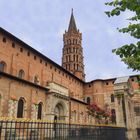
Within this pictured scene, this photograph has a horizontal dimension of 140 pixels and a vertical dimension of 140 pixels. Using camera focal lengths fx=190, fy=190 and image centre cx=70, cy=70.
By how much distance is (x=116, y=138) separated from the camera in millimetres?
14750

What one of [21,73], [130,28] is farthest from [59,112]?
[130,28]

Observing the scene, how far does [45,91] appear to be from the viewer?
24672mm

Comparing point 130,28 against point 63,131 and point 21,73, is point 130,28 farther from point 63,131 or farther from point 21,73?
point 21,73

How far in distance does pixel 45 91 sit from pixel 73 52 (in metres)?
35.8

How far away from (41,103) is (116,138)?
11.5m

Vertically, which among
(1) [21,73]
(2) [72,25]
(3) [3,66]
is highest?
(2) [72,25]

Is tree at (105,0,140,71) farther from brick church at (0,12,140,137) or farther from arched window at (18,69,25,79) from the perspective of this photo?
arched window at (18,69,25,79)

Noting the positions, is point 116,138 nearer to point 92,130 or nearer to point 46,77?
point 92,130

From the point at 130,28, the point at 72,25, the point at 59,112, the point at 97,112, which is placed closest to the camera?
the point at 130,28

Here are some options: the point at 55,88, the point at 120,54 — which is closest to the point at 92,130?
the point at 120,54

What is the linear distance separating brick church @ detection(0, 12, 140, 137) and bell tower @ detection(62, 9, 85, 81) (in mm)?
13314

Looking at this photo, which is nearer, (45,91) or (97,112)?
(45,91)

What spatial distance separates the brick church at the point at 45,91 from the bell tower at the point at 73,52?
13.3 metres

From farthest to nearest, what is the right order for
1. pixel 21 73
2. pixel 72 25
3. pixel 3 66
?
pixel 72 25 → pixel 21 73 → pixel 3 66
